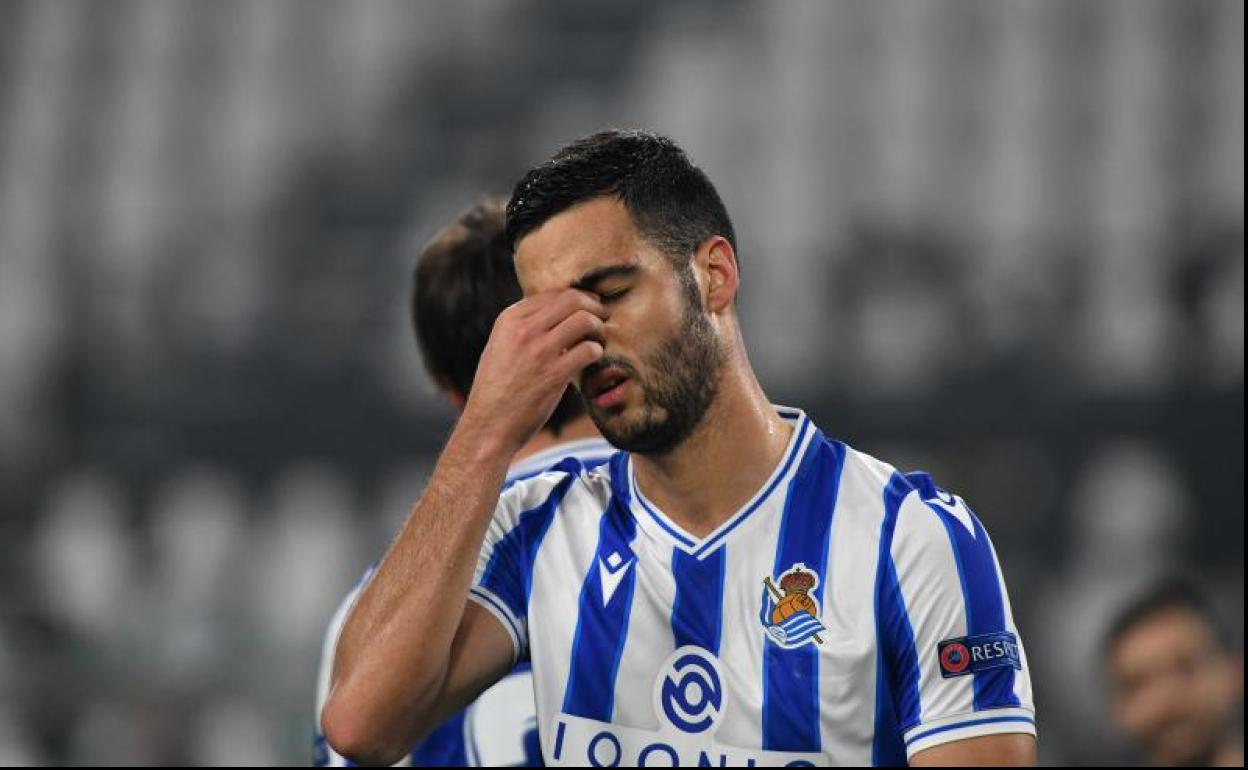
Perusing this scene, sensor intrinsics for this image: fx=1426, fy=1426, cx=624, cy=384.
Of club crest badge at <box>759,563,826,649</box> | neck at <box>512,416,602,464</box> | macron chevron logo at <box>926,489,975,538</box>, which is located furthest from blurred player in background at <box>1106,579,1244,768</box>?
club crest badge at <box>759,563,826,649</box>

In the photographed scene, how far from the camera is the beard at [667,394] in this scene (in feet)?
6.04

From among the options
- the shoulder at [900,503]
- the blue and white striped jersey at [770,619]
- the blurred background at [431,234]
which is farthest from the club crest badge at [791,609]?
the blurred background at [431,234]

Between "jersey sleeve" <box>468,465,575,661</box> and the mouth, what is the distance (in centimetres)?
23

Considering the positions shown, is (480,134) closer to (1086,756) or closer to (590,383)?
(1086,756)

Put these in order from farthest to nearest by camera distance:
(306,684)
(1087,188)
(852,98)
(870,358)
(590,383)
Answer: (852,98) → (1087,188) → (870,358) → (306,684) → (590,383)

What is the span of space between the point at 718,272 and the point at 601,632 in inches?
20.4

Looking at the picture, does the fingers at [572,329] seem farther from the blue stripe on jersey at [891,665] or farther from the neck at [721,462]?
the blue stripe on jersey at [891,665]

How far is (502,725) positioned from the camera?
237cm

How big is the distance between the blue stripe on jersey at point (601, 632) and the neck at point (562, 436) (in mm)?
483

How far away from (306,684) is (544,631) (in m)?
4.35

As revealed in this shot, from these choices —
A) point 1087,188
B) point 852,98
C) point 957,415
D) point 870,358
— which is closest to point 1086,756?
point 957,415

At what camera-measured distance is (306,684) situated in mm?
6008

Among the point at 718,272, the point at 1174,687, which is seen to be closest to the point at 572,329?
the point at 718,272

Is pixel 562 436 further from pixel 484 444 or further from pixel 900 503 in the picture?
pixel 900 503
